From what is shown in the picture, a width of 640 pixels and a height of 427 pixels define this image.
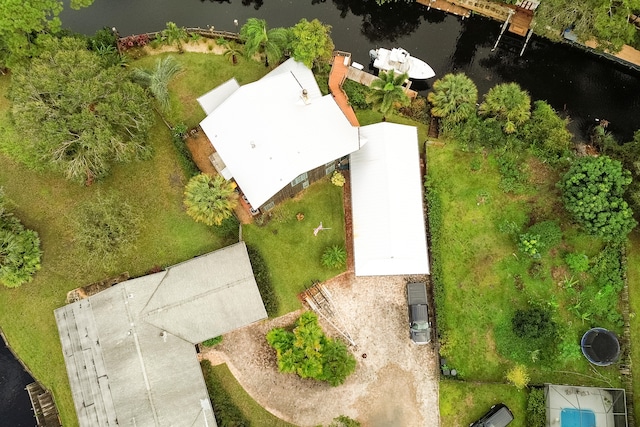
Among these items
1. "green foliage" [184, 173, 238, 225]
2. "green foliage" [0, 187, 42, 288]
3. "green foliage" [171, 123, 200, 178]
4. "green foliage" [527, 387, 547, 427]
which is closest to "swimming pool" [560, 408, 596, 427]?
"green foliage" [527, 387, 547, 427]

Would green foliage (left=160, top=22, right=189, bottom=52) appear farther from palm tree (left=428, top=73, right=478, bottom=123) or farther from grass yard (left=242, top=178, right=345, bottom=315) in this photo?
palm tree (left=428, top=73, right=478, bottom=123)

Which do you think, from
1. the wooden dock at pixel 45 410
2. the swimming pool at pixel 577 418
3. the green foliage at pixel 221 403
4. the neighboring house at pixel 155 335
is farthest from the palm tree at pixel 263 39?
the swimming pool at pixel 577 418

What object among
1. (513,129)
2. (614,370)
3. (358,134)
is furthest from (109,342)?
(614,370)

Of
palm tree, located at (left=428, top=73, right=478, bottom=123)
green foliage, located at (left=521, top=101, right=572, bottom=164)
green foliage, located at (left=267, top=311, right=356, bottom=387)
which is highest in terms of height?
palm tree, located at (left=428, top=73, right=478, bottom=123)

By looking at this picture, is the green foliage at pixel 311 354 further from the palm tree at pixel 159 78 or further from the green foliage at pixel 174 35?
the green foliage at pixel 174 35

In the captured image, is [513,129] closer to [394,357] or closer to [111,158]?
[394,357]

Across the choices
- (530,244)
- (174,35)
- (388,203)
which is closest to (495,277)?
(530,244)
